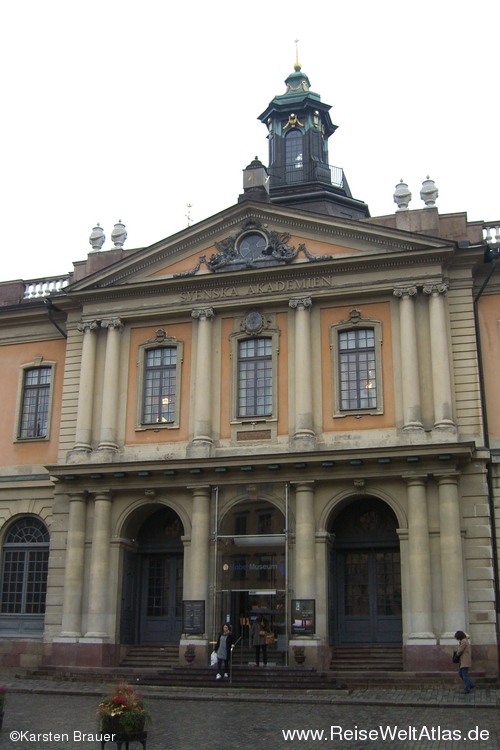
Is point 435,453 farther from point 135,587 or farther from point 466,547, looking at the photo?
point 135,587

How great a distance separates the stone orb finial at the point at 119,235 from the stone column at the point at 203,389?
4.47m

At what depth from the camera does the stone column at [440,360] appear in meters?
25.1

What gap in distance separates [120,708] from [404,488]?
45.9 ft

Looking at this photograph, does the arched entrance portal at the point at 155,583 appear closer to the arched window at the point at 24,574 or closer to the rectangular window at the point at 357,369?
the arched window at the point at 24,574

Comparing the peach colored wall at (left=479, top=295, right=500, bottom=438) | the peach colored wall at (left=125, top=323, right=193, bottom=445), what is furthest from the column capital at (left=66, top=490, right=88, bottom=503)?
the peach colored wall at (left=479, top=295, right=500, bottom=438)

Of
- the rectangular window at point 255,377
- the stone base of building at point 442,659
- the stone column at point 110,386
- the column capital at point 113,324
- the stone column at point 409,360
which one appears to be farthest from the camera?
the column capital at point 113,324

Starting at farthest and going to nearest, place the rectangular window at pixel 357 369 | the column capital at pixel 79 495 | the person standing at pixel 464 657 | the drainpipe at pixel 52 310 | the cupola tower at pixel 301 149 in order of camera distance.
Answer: the cupola tower at pixel 301 149
the drainpipe at pixel 52 310
the column capital at pixel 79 495
the rectangular window at pixel 357 369
the person standing at pixel 464 657

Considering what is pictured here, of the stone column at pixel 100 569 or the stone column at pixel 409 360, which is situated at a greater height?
the stone column at pixel 409 360

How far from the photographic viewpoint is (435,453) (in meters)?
24.3

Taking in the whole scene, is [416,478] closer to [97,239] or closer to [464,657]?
[464,657]

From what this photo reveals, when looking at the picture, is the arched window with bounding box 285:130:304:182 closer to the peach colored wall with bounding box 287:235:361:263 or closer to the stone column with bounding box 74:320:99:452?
the peach colored wall with bounding box 287:235:361:263

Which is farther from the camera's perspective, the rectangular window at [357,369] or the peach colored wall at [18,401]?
the peach colored wall at [18,401]

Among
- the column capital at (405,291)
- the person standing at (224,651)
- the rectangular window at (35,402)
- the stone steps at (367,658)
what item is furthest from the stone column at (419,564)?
the rectangular window at (35,402)

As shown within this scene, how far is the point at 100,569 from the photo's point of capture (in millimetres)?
26969
